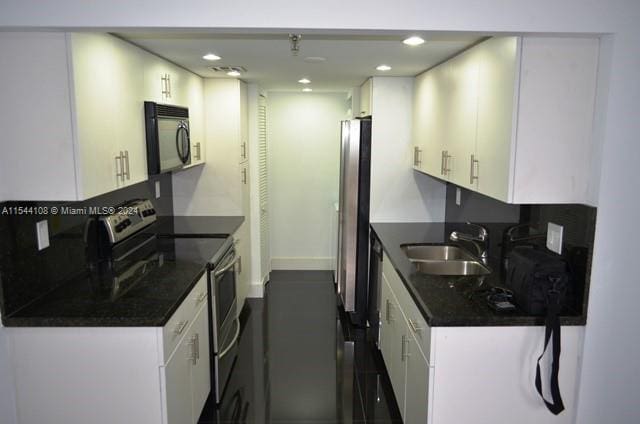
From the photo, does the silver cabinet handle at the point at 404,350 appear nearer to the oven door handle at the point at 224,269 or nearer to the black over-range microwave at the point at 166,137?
the oven door handle at the point at 224,269

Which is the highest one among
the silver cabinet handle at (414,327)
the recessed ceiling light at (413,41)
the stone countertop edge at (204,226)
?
the recessed ceiling light at (413,41)

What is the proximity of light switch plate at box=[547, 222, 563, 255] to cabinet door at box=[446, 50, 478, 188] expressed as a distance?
0.47 metres

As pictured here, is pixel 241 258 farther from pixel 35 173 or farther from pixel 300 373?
pixel 35 173

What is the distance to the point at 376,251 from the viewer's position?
3.88 meters

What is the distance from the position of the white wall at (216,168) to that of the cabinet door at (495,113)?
7.81 feet

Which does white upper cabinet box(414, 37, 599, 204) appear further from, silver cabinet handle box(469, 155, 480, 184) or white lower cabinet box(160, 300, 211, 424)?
white lower cabinet box(160, 300, 211, 424)

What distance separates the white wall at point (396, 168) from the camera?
164 inches

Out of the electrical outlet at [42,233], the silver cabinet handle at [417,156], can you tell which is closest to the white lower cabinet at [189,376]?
the electrical outlet at [42,233]

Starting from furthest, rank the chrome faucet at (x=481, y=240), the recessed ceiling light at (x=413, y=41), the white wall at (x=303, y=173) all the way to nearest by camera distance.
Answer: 1. the white wall at (x=303, y=173)
2. the chrome faucet at (x=481, y=240)
3. the recessed ceiling light at (x=413, y=41)

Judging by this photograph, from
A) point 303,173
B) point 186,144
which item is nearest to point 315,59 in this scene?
point 186,144

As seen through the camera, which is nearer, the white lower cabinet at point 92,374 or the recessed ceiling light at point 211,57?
the white lower cabinet at point 92,374

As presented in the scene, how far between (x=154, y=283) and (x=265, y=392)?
1.15m

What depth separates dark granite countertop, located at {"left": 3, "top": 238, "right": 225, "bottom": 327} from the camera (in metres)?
2.16

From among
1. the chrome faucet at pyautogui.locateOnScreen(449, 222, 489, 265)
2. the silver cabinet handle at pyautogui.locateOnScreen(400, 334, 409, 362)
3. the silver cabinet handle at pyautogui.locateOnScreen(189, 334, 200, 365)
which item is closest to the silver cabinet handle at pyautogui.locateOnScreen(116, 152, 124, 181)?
the silver cabinet handle at pyautogui.locateOnScreen(189, 334, 200, 365)
